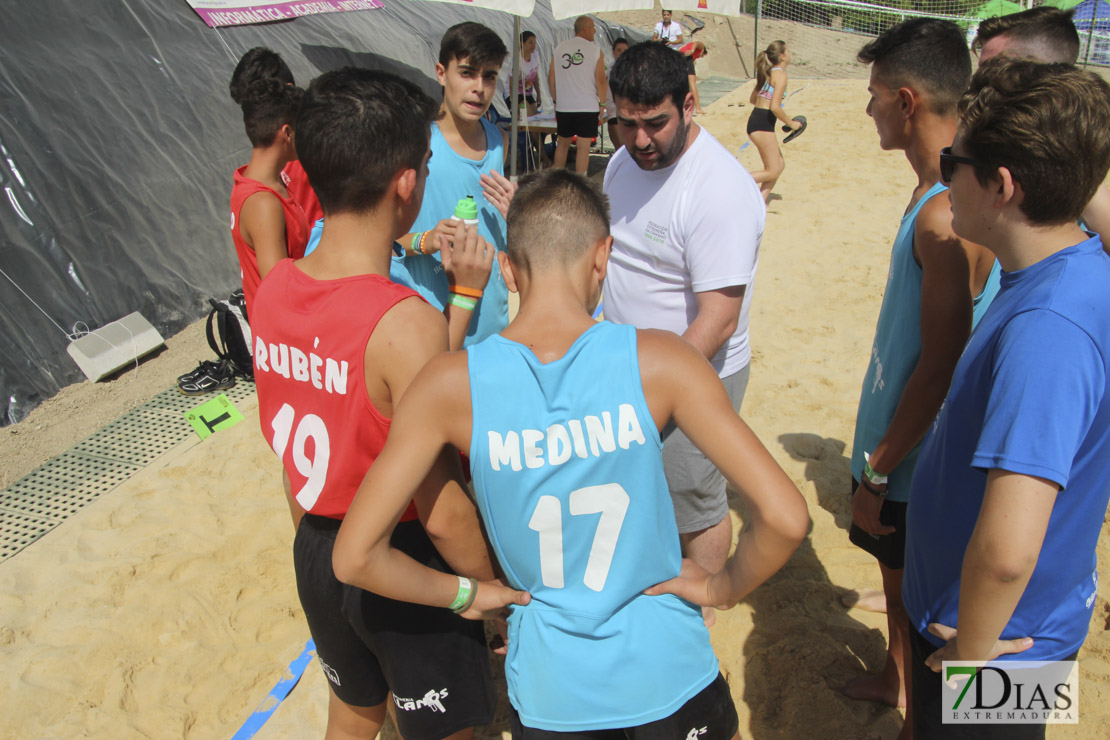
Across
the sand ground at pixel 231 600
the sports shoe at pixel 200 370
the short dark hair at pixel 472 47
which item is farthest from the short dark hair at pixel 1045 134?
the sports shoe at pixel 200 370

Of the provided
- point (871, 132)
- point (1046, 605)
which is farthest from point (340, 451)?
point (871, 132)

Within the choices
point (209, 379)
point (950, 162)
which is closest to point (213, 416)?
point (209, 379)

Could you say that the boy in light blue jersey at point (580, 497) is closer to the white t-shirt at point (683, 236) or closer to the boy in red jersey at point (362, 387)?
the boy in red jersey at point (362, 387)

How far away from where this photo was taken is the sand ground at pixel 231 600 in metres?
2.79

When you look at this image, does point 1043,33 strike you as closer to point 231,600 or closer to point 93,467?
point 231,600

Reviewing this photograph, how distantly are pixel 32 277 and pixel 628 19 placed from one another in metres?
24.4

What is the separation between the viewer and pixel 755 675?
2844mm

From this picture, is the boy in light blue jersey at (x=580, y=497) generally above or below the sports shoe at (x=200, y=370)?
above

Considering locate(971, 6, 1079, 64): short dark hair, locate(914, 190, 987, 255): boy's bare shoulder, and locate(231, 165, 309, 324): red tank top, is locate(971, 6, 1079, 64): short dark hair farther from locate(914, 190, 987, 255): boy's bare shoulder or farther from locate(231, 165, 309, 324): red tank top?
locate(231, 165, 309, 324): red tank top

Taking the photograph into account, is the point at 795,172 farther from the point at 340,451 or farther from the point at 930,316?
the point at 340,451

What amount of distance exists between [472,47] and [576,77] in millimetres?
6327

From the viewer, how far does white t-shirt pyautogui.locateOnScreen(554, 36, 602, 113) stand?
898 cm

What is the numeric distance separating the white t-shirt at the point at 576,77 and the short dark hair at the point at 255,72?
651cm

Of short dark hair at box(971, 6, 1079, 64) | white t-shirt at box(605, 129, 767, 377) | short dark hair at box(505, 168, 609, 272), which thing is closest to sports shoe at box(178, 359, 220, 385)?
white t-shirt at box(605, 129, 767, 377)
